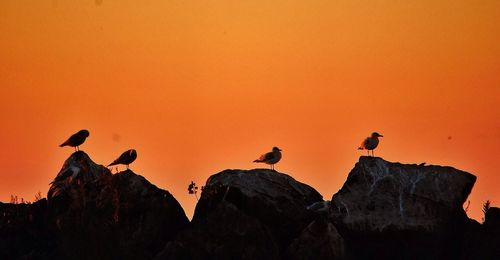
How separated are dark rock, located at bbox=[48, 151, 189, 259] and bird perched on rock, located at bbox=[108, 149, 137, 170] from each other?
154 inches

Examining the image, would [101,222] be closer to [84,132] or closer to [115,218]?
[115,218]

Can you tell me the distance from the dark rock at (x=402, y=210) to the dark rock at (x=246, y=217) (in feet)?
5.43

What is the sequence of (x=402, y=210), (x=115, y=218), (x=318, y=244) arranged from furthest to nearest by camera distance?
(x=402, y=210) → (x=115, y=218) → (x=318, y=244)

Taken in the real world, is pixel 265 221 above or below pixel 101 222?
below

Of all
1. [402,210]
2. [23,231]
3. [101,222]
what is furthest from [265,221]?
[23,231]

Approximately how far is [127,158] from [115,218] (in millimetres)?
5521

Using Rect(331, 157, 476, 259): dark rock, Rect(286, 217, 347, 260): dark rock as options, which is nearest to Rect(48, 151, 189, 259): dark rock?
Rect(286, 217, 347, 260): dark rock

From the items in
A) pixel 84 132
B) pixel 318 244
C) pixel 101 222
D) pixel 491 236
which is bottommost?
pixel 318 244

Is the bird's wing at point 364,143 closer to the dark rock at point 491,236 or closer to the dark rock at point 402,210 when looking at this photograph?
the dark rock at point 402,210

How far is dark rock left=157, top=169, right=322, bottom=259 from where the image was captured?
30344 millimetres

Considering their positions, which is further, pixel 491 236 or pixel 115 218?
pixel 491 236

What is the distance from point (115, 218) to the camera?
3158cm

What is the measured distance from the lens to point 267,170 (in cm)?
3406

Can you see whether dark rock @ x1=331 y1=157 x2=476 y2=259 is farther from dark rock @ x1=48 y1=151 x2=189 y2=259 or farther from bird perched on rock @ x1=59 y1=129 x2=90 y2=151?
bird perched on rock @ x1=59 y1=129 x2=90 y2=151
